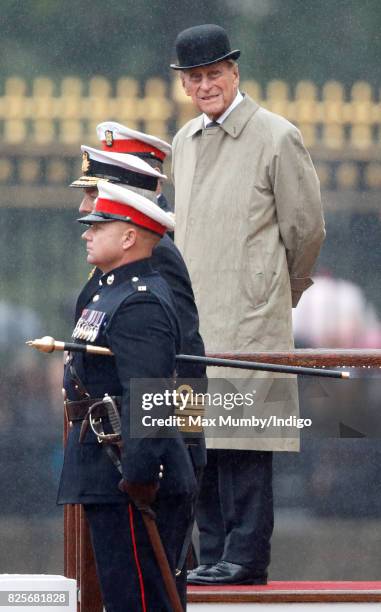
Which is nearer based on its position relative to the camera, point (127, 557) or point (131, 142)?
point (127, 557)

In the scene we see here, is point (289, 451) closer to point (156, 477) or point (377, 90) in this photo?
point (156, 477)

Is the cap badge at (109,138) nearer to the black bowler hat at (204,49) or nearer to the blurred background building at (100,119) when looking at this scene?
the black bowler hat at (204,49)

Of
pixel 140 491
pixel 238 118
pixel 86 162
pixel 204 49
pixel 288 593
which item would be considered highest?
pixel 204 49

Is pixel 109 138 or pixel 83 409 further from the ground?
Result: pixel 109 138

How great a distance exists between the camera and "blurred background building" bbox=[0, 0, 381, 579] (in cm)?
927

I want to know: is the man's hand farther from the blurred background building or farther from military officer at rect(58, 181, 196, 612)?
the blurred background building

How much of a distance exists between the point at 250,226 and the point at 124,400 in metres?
1.51

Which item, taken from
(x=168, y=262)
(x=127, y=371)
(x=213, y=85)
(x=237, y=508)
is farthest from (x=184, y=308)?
(x=213, y=85)

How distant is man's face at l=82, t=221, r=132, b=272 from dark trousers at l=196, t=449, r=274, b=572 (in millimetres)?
1250

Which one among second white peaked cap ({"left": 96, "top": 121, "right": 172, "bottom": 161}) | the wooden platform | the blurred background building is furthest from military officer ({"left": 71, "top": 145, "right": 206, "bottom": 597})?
the blurred background building

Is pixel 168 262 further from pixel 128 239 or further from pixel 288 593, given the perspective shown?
pixel 288 593

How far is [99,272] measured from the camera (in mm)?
5641

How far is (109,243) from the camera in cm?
543

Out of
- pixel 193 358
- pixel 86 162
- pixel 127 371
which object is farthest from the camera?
pixel 86 162
